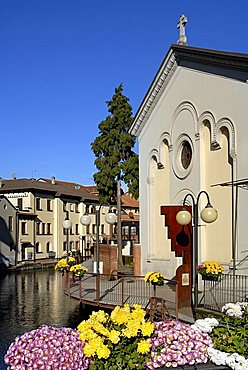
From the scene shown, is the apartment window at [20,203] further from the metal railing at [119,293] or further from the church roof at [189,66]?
the metal railing at [119,293]

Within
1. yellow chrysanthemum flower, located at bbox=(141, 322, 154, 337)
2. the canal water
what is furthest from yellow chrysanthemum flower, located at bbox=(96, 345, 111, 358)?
the canal water

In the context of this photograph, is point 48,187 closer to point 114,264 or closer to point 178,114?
point 114,264

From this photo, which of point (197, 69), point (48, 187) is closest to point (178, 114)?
point (197, 69)

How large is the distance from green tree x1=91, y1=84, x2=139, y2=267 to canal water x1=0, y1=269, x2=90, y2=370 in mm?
7759

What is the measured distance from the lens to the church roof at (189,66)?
18375 mm

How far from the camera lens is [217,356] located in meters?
5.09

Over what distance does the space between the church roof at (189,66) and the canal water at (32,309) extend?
1092 cm

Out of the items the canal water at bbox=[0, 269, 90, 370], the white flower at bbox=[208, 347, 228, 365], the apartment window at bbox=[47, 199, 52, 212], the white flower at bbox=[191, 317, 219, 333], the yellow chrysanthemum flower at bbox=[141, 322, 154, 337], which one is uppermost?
the apartment window at bbox=[47, 199, 52, 212]

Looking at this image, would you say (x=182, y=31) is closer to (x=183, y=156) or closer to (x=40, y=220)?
(x=183, y=156)

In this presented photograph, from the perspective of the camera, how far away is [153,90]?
2584 cm

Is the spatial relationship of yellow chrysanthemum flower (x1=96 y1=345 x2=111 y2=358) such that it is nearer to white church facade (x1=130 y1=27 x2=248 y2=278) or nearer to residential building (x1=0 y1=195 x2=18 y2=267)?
white church facade (x1=130 y1=27 x2=248 y2=278)

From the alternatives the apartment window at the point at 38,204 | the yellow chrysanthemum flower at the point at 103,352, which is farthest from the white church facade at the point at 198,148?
the apartment window at the point at 38,204

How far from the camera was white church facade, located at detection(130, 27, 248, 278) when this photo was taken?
1838cm

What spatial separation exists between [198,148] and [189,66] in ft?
13.8
